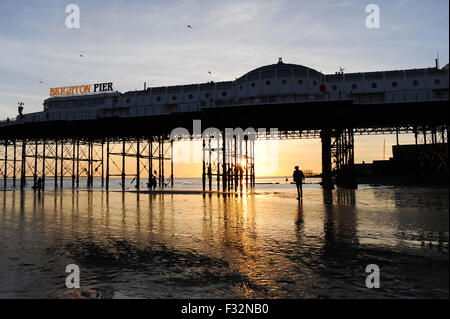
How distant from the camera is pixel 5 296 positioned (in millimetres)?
3766

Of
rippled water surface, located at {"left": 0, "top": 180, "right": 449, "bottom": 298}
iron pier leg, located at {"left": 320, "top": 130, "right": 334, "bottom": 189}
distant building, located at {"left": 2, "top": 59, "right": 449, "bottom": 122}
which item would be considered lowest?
rippled water surface, located at {"left": 0, "top": 180, "right": 449, "bottom": 298}

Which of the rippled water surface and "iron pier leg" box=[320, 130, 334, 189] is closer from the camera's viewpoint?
the rippled water surface

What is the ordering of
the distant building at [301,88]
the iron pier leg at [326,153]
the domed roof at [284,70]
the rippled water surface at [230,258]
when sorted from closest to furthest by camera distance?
the rippled water surface at [230,258]
the distant building at [301,88]
the domed roof at [284,70]
the iron pier leg at [326,153]

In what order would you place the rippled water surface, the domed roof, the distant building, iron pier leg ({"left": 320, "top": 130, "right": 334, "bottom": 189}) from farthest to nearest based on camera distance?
iron pier leg ({"left": 320, "top": 130, "right": 334, "bottom": 189}) → the domed roof → the distant building → the rippled water surface

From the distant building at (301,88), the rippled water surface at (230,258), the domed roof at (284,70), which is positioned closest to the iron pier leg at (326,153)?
the distant building at (301,88)

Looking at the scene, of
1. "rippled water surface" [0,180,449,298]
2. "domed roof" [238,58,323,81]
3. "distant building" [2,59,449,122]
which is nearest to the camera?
"rippled water surface" [0,180,449,298]

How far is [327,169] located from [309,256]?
35157mm

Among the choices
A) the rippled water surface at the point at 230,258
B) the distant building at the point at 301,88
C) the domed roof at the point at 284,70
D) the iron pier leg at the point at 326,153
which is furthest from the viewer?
the iron pier leg at the point at 326,153

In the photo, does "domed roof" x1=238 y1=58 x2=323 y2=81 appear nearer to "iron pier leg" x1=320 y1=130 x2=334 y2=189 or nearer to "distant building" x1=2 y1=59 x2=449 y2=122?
"distant building" x1=2 y1=59 x2=449 y2=122

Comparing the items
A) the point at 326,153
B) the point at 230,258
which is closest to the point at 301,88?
the point at 326,153

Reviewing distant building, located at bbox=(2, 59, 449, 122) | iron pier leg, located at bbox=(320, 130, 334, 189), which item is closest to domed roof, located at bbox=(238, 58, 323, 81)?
distant building, located at bbox=(2, 59, 449, 122)

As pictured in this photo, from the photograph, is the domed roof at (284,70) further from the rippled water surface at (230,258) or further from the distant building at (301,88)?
the rippled water surface at (230,258)

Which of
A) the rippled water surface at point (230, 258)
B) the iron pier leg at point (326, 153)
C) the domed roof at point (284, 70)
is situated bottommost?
the rippled water surface at point (230, 258)

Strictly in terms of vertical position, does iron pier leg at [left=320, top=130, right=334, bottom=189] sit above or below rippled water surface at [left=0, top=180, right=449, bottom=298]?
above
